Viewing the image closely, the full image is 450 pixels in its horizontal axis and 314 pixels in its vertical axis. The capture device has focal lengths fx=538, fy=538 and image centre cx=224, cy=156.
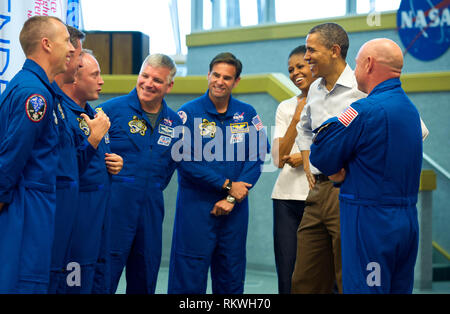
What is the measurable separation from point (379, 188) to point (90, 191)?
1308 mm

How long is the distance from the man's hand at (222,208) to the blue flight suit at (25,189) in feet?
4.46

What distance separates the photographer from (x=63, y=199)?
221cm

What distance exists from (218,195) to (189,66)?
6.25 m

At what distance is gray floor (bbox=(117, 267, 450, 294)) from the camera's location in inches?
173

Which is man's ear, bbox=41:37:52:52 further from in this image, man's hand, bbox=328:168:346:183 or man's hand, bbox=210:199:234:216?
man's hand, bbox=210:199:234:216

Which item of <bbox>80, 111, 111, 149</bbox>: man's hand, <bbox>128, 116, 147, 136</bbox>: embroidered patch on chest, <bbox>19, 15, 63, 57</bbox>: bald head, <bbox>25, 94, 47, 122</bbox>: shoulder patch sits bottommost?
<bbox>128, 116, 147, 136</bbox>: embroidered patch on chest

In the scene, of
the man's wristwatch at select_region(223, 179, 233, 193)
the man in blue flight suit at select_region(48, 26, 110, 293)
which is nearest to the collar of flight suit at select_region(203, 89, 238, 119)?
the man's wristwatch at select_region(223, 179, 233, 193)

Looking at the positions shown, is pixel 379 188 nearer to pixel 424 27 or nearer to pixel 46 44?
pixel 46 44

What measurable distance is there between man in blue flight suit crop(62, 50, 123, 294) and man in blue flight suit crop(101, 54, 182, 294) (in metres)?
0.34

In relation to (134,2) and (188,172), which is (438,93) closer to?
(188,172)

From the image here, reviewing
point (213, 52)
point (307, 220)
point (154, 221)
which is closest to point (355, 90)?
point (307, 220)

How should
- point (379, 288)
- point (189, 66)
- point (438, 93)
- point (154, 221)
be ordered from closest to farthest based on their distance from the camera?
point (379, 288)
point (154, 221)
point (438, 93)
point (189, 66)

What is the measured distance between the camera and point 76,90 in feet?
8.92

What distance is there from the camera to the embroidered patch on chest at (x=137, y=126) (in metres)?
3.14
